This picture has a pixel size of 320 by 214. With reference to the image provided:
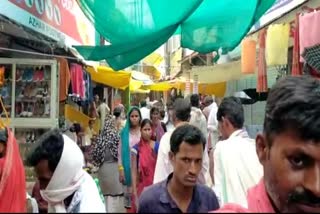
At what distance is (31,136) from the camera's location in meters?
7.04

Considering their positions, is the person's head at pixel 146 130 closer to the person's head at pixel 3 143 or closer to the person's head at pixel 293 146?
the person's head at pixel 3 143

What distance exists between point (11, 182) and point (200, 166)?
1.27m

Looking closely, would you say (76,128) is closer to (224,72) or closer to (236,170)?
(224,72)

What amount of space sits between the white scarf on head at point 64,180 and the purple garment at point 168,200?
396 millimetres

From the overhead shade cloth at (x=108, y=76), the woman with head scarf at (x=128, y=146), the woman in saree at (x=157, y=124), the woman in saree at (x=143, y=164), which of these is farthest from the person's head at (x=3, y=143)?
the overhead shade cloth at (x=108, y=76)

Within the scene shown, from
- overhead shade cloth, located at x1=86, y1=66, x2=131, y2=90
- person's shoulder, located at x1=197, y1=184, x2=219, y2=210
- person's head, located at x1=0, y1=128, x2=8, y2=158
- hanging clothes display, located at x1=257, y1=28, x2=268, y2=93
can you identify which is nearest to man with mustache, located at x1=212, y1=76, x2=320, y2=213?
person's shoulder, located at x1=197, y1=184, x2=219, y2=210

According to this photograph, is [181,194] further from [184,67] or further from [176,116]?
[184,67]

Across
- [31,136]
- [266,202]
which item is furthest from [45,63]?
[266,202]

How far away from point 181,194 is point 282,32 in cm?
444

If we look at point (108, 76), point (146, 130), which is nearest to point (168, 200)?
point (146, 130)

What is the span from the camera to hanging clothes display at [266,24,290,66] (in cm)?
713

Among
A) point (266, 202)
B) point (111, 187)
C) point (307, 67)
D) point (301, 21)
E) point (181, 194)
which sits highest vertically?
point (301, 21)

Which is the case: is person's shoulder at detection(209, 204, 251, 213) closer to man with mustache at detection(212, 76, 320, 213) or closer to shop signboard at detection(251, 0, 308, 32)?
man with mustache at detection(212, 76, 320, 213)

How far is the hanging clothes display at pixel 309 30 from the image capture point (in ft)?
17.4
